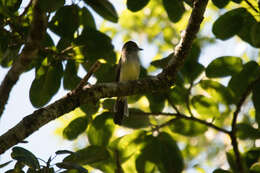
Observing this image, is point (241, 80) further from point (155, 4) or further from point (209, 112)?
point (155, 4)

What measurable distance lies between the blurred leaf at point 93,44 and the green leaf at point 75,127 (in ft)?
2.00

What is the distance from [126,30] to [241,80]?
4.96 metres

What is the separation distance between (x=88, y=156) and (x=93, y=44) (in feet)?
3.68

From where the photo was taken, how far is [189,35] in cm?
305

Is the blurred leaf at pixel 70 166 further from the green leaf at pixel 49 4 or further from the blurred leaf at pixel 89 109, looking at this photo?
the blurred leaf at pixel 89 109

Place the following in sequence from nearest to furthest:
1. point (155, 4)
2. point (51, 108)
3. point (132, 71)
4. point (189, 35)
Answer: point (51, 108) → point (189, 35) → point (132, 71) → point (155, 4)

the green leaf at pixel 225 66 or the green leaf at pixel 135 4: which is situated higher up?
the green leaf at pixel 135 4

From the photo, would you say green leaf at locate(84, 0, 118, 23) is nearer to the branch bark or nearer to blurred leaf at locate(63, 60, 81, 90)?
blurred leaf at locate(63, 60, 81, 90)

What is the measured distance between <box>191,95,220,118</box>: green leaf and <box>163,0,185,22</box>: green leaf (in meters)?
0.88

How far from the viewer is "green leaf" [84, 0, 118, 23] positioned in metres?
3.47


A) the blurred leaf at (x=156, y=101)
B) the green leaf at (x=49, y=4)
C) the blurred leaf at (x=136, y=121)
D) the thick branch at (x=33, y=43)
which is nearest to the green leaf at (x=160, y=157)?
the blurred leaf at (x=136, y=121)

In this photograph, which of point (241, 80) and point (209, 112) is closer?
point (241, 80)

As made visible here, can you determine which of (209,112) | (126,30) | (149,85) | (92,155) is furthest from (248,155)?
(126,30)

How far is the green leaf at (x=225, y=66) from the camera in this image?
3.62 m
